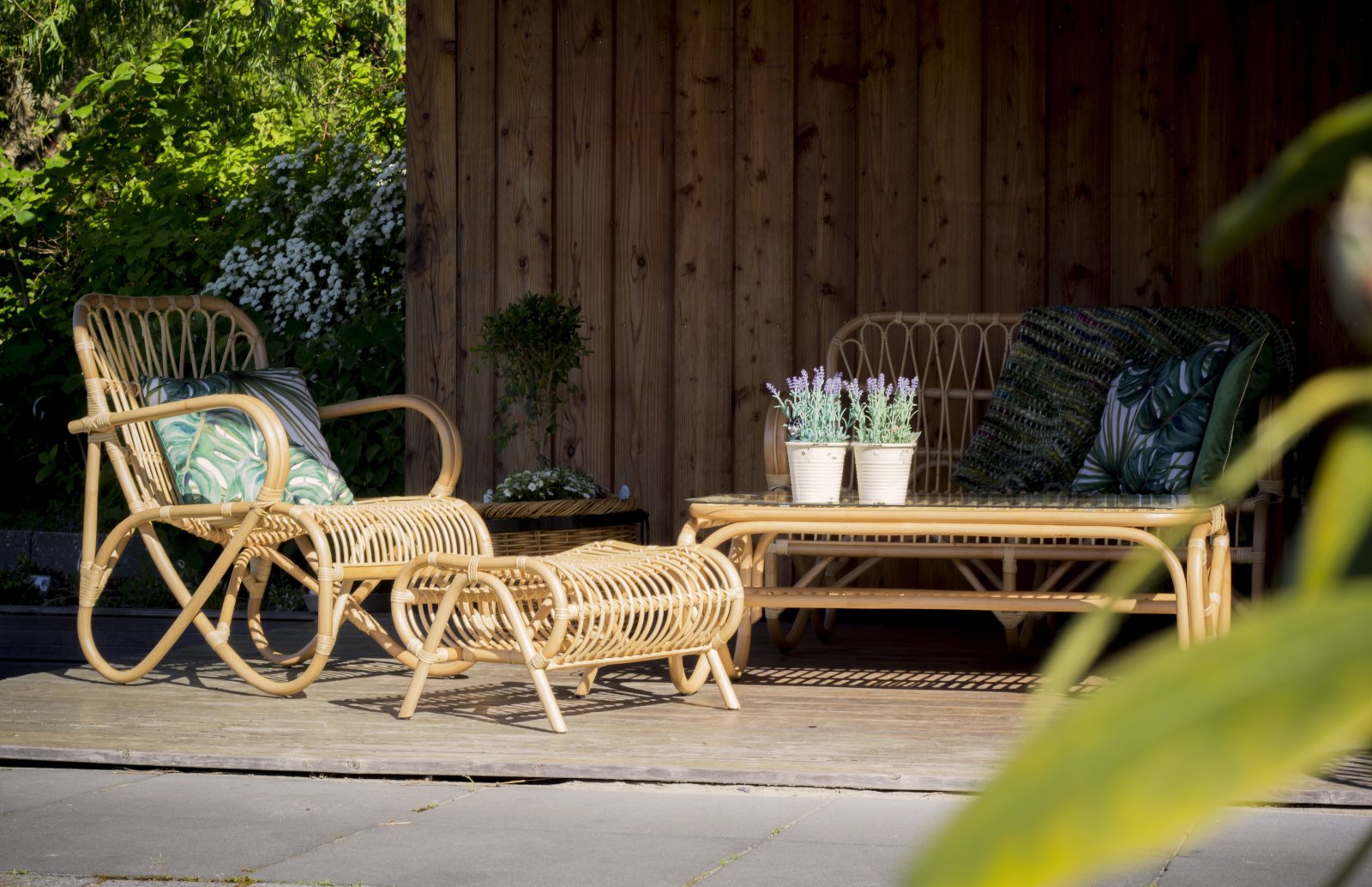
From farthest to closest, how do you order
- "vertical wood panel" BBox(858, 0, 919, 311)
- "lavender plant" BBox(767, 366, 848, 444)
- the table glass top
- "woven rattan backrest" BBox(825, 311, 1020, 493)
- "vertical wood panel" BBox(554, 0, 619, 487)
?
"vertical wood panel" BBox(554, 0, 619, 487), "vertical wood panel" BBox(858, 0, 919, 311), "woven rattan backrest" BBox(825, 311, 1020, 493), "lavender plant" BBox(767, 366, 848, 444), the table glass top

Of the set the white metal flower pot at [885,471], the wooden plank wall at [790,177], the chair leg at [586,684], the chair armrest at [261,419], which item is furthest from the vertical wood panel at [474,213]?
the white metal flower pot at [885,471]

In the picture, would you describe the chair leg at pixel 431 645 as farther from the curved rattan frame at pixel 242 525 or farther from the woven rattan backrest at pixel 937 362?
the woven rattan backrest at pixel 937 362

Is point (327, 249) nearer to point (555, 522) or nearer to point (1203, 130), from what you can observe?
point (555, 522)

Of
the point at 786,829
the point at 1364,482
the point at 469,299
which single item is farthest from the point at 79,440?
the point at 1364,482

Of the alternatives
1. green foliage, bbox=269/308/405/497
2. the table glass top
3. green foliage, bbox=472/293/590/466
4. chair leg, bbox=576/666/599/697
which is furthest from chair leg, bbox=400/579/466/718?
green foliage, bbox=269/308/405/497

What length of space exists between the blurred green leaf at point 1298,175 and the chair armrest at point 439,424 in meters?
3.91

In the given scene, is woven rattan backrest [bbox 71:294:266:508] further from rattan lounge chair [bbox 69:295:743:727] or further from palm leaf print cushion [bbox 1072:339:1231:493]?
palm leaf print cushion [bbox 1072:339:1231:493]

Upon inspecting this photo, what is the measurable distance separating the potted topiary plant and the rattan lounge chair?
518 mm

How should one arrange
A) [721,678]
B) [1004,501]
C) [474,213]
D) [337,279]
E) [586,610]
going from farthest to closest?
[337,279] → [474,213] → [1004,501] → [721,678] → [586,610]

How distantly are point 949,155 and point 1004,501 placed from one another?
178 cm

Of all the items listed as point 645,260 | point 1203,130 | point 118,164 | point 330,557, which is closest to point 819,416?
point 330,557

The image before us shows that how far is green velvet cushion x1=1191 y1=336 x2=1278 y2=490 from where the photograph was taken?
395cm

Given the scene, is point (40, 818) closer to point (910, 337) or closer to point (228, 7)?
point (910, 337)

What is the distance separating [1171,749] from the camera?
20cm
